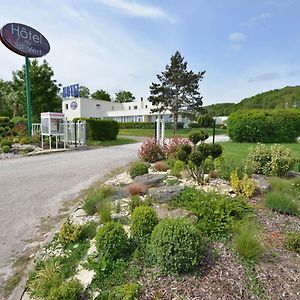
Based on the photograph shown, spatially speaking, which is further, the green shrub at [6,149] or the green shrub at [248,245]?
the green shrub at [6,149]

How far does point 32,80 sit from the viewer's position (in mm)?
28844

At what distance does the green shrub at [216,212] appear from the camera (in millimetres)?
3387

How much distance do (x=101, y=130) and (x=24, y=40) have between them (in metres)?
8.12

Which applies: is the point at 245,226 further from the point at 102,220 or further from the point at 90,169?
the point at 90,169

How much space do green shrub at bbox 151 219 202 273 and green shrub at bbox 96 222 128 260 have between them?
448 mm

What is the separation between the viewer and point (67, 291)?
2533 mm

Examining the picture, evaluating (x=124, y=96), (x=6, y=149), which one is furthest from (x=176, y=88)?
(x=124, y=96)

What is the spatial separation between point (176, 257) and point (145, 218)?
0.81m

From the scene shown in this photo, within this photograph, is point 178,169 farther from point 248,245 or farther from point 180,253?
point 180,253

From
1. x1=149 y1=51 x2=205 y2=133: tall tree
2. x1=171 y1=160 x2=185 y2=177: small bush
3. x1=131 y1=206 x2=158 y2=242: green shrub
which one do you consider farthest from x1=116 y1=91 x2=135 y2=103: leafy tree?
x1=131 y1=206 x2=158 y2=242: green shrub

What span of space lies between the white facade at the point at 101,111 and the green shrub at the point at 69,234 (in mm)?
39962

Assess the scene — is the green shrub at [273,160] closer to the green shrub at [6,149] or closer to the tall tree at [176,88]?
the green shrub at [6,149]

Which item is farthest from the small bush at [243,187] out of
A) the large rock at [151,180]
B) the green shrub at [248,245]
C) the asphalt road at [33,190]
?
the asphalt road at [33,190]

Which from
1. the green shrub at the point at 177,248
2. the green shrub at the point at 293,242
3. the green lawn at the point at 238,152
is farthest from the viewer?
the green lawn at the point at 238,152
